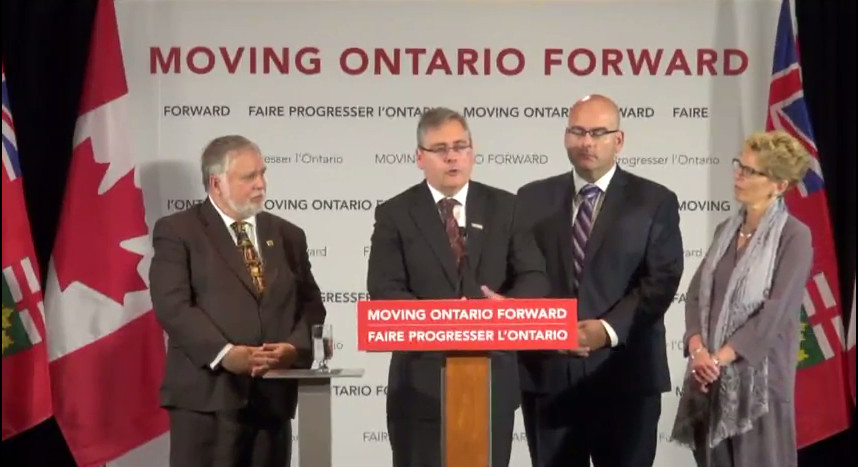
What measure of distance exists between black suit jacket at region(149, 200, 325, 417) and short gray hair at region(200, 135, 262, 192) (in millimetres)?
107

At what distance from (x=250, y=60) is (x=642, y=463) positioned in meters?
2.38

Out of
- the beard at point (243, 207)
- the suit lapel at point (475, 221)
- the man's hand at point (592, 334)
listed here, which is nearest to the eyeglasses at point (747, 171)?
the man's hand at point (592, 334)

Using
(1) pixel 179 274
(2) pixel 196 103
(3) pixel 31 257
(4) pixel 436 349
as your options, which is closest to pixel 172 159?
(2) pixel 196 103

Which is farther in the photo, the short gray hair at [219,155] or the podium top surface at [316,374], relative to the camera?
the short gray hair at [219,155]

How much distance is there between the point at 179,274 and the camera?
4297 millimetres

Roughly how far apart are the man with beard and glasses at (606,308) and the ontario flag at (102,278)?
1701 mm

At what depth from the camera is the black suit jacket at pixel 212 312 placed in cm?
425

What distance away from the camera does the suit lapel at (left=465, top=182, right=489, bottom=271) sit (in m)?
4.48

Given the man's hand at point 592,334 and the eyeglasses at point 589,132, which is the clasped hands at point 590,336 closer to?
the man's hand at point 592,334

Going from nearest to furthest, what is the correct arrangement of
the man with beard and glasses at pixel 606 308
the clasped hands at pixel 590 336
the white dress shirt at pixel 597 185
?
the clasped hands at pixel 590 336 < the man with beard and glasses at pixel 606 308 < the white dress shirt at pixel 597 185

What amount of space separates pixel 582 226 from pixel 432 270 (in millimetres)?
697

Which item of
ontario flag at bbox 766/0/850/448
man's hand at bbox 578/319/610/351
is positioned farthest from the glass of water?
ontario flag at bbox 766/0/850/448

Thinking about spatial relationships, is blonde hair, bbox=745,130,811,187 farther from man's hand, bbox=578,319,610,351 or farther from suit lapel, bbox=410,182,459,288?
suit lapel, bbox=410,182,459,288

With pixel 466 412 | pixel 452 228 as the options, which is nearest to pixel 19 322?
pixel 452 228
